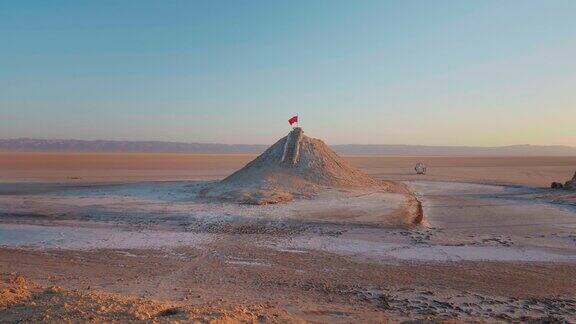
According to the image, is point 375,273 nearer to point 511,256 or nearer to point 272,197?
point 511,256

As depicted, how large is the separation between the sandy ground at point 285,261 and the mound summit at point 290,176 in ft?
4.47

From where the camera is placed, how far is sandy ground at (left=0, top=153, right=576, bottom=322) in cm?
735

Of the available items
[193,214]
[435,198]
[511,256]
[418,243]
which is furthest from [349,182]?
[511,256]

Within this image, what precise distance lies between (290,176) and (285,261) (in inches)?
476

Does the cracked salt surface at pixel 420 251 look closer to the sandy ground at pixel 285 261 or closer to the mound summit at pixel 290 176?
the sandy ground at pixel 285 261

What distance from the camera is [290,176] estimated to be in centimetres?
2291

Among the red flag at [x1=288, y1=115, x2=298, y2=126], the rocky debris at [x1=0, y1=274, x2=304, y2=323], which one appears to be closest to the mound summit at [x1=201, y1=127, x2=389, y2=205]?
the red flag at [x1=288, y1=115, x2=298, y2=126]

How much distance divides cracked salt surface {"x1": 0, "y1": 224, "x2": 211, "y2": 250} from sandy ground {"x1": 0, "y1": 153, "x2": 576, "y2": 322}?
5 centimetres

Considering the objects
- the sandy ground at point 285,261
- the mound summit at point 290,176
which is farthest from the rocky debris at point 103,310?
the mound summit at point 290,176

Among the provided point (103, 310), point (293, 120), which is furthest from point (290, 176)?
point (103, 310)

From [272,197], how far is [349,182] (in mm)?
5683

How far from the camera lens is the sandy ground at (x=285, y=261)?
289 inches

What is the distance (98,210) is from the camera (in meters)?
17.8

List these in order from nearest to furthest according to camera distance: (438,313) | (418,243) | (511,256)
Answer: (438,313) → (511,256) → (418,243)
